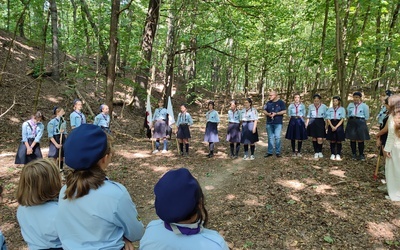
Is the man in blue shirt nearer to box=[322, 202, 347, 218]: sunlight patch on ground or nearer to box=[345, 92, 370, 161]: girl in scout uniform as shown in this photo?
box=[345, 92, 370, 161]: girl in scout uniform

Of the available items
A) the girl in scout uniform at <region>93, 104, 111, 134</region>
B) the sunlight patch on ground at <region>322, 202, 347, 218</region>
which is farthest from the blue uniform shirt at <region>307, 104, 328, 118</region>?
the girl in scout uniform at <region>93, 104, 111, 134</region>

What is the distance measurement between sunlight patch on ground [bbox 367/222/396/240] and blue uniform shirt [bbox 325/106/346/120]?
413 cm

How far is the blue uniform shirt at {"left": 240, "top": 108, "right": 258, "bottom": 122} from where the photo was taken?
9164 millimetres

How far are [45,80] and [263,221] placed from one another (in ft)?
49.6

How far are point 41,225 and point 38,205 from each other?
15cm

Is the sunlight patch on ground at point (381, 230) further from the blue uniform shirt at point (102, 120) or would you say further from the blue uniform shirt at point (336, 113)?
the blue uniform shirt at point (102, 120)

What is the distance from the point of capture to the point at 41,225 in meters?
2.18

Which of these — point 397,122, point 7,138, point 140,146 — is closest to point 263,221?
point 397,122

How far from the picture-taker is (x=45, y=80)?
1588 cm

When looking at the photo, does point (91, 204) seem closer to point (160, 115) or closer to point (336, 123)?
point (336, 123)

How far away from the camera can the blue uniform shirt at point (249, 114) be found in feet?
30.1

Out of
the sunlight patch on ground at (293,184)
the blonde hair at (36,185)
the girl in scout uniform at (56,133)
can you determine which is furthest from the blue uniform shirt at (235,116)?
the blonde hair at (36,185)

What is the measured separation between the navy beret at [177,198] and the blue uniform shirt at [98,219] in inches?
22.0

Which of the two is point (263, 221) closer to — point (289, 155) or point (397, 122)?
point (397, 122)
